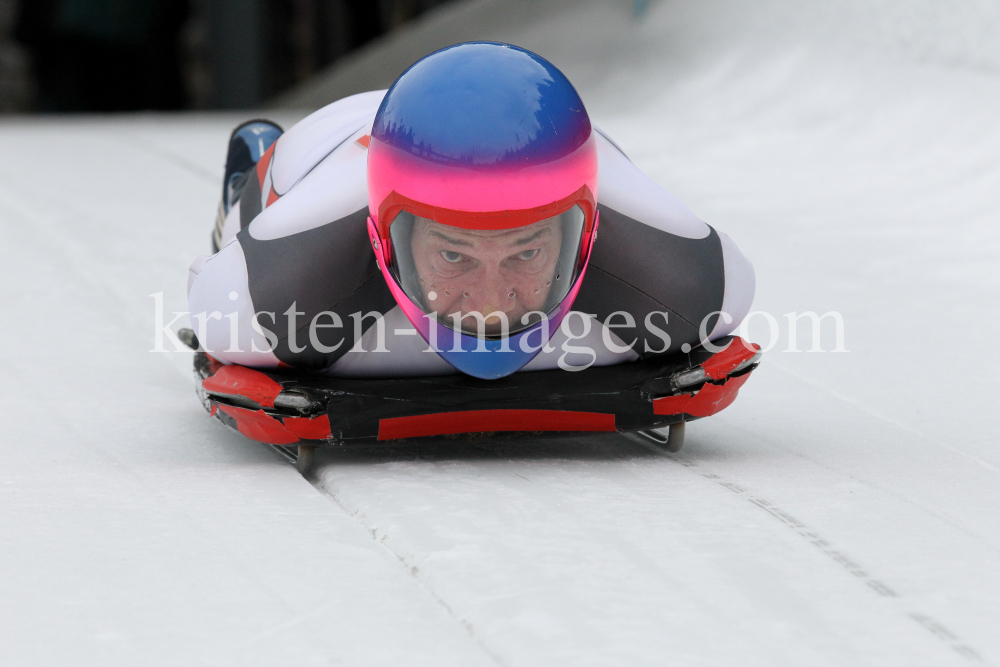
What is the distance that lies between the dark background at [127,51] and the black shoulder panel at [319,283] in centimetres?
1067

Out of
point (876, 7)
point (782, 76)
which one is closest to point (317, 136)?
point (782, 76)

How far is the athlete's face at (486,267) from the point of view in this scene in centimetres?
193

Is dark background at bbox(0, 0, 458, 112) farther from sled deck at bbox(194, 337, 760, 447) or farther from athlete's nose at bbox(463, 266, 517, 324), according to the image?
athlete's nose at bbox(463, 266, 517, 324)

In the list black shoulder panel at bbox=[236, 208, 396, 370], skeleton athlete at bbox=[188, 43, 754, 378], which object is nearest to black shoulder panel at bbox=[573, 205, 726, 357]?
skeleton athlete at bbox=[188, 43, 754, 378]

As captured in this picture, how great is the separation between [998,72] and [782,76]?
1.31 m

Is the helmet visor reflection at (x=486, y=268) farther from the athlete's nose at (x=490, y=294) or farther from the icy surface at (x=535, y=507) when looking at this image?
the icy surface at (x=535, y=507)

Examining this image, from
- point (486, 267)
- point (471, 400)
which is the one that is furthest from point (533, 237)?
point (471, 400)

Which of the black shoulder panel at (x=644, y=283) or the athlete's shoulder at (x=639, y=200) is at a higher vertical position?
the athlete's shoulder at (x=639, y=200)

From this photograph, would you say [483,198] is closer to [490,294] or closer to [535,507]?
[490,294]

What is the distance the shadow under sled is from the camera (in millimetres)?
2107

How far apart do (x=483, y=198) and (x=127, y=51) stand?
14.2 meters

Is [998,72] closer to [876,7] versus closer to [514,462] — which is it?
[876,7]

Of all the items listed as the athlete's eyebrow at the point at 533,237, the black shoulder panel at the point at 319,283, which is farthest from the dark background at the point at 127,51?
the athlete's eyebrow at the point at 533,237

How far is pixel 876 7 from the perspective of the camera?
678 centimetres
